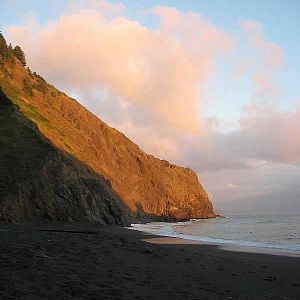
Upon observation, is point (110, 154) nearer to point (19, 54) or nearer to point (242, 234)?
point (19, 54)

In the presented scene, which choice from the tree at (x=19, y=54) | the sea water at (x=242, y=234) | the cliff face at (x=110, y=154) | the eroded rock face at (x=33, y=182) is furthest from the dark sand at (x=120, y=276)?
the tree at (x=19, y=54)

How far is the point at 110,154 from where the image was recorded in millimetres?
113188

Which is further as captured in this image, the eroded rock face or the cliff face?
the cliff face


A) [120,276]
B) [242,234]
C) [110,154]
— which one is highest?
[110,154]

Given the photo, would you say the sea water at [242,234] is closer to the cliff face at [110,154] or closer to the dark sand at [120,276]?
the dark sand at [120,276]

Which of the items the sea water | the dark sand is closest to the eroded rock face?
the sea water

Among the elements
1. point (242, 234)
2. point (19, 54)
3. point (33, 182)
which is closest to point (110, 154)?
point (19, 54)

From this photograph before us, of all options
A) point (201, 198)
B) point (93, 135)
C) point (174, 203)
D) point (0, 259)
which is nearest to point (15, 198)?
point (0, 259)

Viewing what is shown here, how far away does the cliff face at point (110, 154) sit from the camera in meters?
68.4

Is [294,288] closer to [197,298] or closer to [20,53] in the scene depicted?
[197,298]

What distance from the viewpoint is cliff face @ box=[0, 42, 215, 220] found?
68.4 meters

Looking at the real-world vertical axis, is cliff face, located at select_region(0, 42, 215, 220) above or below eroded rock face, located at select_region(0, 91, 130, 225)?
above

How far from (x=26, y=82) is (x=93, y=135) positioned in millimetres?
27865

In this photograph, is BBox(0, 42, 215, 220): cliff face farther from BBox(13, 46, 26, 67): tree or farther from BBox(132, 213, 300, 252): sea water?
BBox(132, 213, 300, 252): sea water
